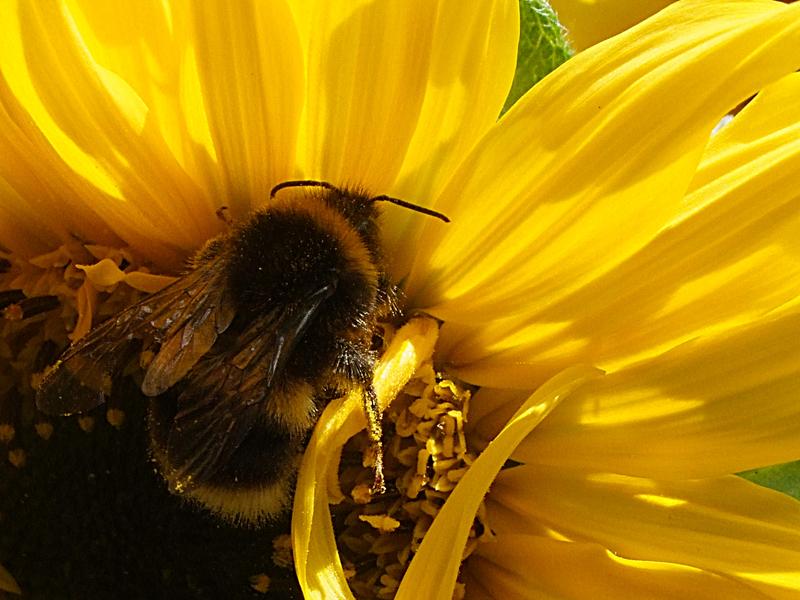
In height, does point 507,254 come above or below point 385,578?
above

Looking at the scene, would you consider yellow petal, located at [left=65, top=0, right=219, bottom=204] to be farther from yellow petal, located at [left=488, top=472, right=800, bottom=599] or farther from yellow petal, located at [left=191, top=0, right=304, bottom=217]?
yellow petal, located at [left=488, top=472, right=800, bottom=599]

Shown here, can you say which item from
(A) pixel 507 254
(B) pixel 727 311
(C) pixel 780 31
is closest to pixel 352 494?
(A) pixel 507 254

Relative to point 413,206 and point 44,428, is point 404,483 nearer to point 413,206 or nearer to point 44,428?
point 413,206

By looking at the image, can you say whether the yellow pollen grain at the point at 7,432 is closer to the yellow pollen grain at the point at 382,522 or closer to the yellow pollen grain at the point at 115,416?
the yellow pollen grain at the point at 115,416

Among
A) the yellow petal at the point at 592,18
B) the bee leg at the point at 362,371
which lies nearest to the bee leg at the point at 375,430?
the bee leg at the point at 362,371

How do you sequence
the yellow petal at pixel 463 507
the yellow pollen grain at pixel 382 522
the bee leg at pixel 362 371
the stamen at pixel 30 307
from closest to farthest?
1. the yellow petal at pixel 463 507
2. the bee leg at pixel 362 371
3. the yellow pollen grain at pixel 382 522
4. the stamen at pixel 30 307

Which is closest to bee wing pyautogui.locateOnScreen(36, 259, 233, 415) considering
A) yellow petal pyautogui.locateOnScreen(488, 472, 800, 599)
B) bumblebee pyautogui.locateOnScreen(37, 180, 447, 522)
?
bumblebee pyautogui.locateOnScreen(37, 180, 447, 522)

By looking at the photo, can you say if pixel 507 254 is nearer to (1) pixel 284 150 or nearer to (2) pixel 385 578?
(1) pixel 284 150
